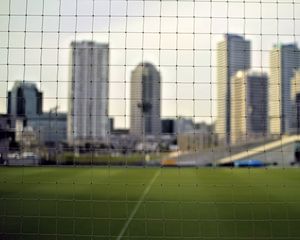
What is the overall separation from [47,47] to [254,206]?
5510mm

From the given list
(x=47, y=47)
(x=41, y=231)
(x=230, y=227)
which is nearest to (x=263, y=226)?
(x=230, y=227)

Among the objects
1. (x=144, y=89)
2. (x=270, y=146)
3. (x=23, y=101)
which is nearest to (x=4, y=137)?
(x=23, y=101)

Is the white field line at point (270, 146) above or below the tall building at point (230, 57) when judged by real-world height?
below

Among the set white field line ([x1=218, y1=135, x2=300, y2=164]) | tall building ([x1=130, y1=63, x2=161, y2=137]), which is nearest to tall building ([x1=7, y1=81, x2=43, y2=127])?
tall building ([x1=130, y1=63, x2=161, y2=137])

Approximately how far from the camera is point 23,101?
205 inches

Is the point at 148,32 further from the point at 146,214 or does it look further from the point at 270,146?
the point at 270,146

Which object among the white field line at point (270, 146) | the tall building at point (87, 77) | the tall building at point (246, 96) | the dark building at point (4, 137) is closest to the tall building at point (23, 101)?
the dark building at point (4, 137)

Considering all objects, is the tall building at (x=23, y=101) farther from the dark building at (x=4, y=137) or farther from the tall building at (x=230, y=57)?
the tall building at (x=230, y=57)

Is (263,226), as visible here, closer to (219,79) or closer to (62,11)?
(219,79)

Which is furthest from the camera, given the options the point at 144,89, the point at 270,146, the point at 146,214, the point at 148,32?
the point at 270,146

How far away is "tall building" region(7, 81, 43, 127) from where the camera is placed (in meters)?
4.84

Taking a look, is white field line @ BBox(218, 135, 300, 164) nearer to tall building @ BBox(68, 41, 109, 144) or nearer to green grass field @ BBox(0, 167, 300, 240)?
green grass field @ BBox(0, 167, 300, 240)

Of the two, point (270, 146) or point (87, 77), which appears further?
point (270, 146)

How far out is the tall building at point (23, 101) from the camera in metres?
4.84
